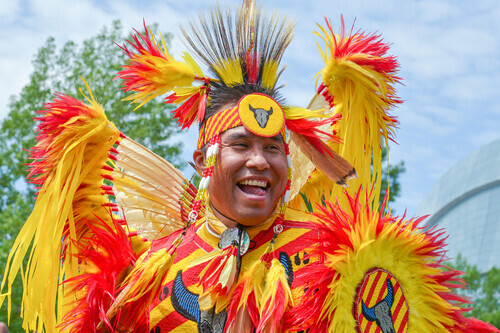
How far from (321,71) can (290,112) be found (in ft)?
1.46

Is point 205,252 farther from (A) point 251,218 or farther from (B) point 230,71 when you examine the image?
(B) point 230,71

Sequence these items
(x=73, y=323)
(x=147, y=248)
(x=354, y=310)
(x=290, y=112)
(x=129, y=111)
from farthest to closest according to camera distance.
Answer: (x=129, y=111) → (x=147, y=248) → (x=290, y=112) → (x=73, y=323) → (x=354, y=310)

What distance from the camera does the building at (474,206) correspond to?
37.0 m

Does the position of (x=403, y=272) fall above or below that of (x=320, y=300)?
above

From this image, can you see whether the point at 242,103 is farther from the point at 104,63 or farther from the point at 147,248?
the point at 104,63

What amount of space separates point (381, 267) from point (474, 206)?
39.8 meters

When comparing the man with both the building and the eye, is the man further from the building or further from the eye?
the building

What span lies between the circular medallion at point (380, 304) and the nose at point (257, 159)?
698 millimetres

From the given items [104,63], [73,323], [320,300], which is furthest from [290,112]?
[104,63]

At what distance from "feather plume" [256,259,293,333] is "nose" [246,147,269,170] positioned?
421mm

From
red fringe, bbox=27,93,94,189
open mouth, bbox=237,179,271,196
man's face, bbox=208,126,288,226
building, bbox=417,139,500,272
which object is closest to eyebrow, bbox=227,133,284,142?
man's face, bbox=208,126,288,226

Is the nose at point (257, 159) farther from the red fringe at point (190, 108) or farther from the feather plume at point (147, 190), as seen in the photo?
the feather plume at point (147, 190)


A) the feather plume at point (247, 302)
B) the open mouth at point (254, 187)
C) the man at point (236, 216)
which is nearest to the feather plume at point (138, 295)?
the man at point (236, 216)

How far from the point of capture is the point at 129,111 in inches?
453
